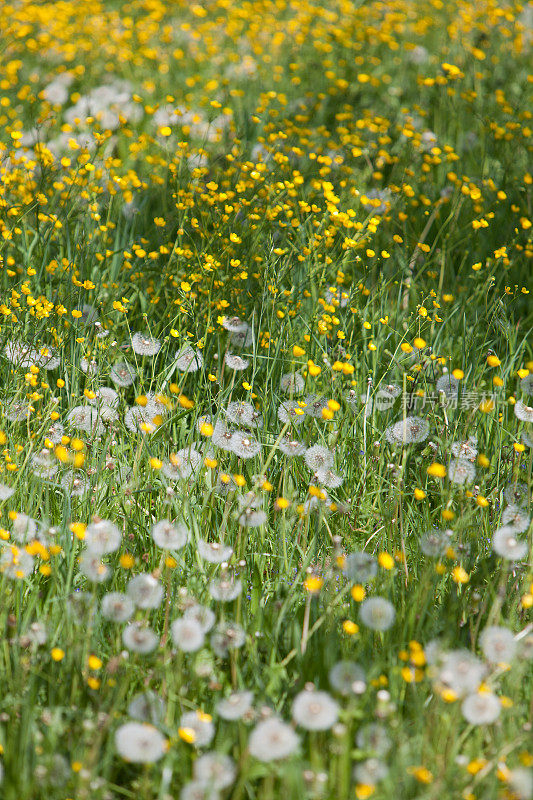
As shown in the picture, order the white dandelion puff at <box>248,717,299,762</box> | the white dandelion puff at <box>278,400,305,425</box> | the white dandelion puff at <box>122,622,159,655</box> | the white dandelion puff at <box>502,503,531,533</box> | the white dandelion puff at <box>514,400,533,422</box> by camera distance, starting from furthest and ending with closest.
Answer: the white dandelion puff at <box>278,400,305,425</box> < the white dandelion puff at <box>514,400,533,422</box> < the white dandelion puff at <box>502,503,531,533</box> < the white dandelion puff at <box>122,622,159,655</box> < the white dandelion puff at <box>248,717,299,762</box>

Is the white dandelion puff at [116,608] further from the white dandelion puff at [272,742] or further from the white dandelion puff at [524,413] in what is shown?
the white dandelion puff at [524,413]

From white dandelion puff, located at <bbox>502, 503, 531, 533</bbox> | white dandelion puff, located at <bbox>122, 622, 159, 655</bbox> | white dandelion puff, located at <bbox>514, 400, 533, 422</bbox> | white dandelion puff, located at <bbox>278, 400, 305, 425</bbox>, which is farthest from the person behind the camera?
white dandelion puff, located at <bbox>278, 400, 305, 425</bbox>

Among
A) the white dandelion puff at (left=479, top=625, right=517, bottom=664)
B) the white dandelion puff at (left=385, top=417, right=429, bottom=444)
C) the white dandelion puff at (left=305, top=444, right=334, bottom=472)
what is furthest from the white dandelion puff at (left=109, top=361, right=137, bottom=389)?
the white dandelion puff at (left=479, top=625, right=517, bottom=664)

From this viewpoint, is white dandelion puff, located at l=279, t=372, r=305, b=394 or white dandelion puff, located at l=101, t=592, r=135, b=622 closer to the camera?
white dandelion puff, located at l=101, t=592, r=135, b=622

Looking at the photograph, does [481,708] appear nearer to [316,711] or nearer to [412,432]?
[316,711]

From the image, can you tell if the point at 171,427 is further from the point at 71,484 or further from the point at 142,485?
the point at 71,484

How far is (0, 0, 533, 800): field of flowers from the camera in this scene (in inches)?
62.9

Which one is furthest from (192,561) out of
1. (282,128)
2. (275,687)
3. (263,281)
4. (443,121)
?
(443,121)

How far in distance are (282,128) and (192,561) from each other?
3080mm

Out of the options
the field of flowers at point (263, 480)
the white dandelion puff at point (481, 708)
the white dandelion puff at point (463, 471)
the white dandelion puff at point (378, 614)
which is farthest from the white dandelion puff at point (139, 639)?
the white dandelion puff at point (463, 471)

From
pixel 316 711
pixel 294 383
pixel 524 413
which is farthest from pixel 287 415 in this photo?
pixel 316 711

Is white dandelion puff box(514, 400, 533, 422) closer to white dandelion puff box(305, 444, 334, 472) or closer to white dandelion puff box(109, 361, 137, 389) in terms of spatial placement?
white dandelion puff box(305, 444, 334, 472)

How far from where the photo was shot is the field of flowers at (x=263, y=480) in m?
1.60

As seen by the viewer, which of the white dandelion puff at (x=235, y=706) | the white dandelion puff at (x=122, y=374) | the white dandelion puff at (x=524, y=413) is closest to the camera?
the white dandelion puff at (x=235, y=706)
